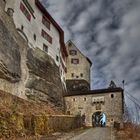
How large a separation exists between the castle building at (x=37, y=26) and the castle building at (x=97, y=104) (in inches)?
318

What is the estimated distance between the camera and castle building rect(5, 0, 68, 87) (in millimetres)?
32281

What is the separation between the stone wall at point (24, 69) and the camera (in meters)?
26.1

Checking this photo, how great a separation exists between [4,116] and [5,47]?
11539mm

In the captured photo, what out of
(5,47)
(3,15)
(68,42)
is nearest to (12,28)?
(3,15)

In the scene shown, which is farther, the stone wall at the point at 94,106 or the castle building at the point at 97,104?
the castle building at the point at 97,104

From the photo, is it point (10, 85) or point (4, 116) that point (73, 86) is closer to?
A: point (10, 85)

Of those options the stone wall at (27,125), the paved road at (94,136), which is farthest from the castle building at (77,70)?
the paved road at (94,136)

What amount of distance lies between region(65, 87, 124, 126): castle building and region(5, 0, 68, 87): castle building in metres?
8.08

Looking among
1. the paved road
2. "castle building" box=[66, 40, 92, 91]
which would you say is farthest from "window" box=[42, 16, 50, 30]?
the paved road

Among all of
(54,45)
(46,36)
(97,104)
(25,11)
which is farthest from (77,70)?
(25,11)

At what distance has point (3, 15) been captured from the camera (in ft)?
89.5

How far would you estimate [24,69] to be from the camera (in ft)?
104

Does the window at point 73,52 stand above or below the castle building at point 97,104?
above

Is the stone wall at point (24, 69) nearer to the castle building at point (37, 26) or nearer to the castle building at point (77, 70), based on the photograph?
the castle building at point (37, 26)
